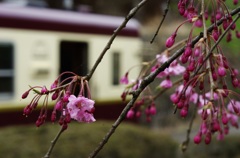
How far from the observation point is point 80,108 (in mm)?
1314

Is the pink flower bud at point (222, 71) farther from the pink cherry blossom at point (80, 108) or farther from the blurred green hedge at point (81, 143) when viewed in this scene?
the blurred green hedge at point (81, 143)

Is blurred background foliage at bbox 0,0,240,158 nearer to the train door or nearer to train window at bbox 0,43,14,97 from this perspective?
the train door

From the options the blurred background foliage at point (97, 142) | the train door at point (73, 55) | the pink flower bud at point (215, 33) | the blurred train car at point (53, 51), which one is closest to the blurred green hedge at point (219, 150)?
the blurred background foliage at point (97, 142)

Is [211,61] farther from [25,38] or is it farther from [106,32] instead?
[106,32]

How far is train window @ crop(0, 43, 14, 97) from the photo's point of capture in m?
8.35

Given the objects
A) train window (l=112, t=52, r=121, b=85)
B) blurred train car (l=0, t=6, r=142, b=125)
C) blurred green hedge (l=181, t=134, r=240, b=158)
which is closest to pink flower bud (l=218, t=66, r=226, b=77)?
blurred green hedge (l=181, t=134, r=240, b=158)

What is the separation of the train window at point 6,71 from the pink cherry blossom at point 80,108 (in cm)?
712

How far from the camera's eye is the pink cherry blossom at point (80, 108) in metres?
1.28

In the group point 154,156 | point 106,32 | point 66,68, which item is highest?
point 106,32

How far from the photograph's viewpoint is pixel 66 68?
34.0ft

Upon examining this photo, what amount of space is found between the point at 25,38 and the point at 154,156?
8.67 ft

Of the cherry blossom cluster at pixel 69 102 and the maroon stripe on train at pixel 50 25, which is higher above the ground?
the maroon stripe on train at pixel 50 25

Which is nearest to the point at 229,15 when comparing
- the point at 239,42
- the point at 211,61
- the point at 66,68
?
the point at 211,61

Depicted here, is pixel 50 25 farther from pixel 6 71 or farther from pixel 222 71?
pixel 222 71
